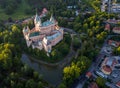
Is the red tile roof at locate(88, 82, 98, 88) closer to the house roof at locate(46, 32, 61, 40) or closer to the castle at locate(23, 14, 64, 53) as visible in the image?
the castle at locate(23, 14, 64, 53)

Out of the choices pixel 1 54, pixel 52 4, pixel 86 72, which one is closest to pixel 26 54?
pixel 1 54

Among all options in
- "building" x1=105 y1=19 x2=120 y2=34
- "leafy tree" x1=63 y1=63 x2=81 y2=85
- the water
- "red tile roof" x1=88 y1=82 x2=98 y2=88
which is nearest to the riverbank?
the water

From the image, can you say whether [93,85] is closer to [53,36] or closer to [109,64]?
[109,64]

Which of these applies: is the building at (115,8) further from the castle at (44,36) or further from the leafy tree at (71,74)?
the leafy tree at (71,74)

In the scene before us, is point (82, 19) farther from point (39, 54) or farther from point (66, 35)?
point (39, 54)

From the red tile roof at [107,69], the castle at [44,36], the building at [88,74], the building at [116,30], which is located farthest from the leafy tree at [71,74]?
the building at [116,30]

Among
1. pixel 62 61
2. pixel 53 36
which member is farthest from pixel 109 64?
pixel 53 36
